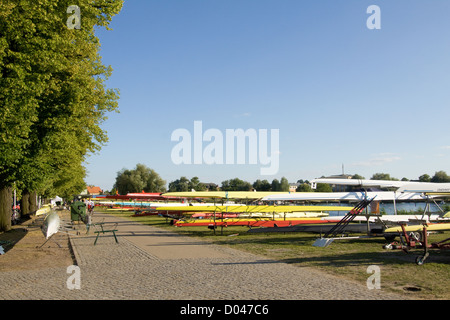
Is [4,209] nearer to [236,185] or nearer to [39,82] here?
[39,82]

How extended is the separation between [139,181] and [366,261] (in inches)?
3128

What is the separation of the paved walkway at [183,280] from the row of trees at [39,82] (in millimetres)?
6672

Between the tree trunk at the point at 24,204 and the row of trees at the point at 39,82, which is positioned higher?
the row of trees at the point at 39,82

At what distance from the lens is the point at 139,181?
86.4m

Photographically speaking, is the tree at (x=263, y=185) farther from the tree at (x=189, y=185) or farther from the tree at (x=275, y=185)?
the tree at (x=189, y=185)

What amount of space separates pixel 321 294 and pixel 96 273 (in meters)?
5.53

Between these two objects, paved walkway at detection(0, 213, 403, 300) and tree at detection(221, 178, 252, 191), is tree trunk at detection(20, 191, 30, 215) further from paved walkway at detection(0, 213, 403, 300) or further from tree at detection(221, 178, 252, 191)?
tree at detection(221, 178, 252, 191)

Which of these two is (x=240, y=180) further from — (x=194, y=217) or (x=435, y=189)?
(x=435, y=189)

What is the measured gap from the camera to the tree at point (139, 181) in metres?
86.2

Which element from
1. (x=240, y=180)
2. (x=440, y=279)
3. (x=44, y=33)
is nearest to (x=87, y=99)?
(x=44, y=33)

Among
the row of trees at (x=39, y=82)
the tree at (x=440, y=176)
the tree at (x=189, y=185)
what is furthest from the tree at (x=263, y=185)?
the row of trees at (x=39, y=82)

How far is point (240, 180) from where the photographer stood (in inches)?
6368

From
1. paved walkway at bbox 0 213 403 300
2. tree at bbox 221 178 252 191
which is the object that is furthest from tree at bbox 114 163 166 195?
paved walkway at bbox 0 213 403 300

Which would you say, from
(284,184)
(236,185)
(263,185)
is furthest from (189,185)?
(284,184)
